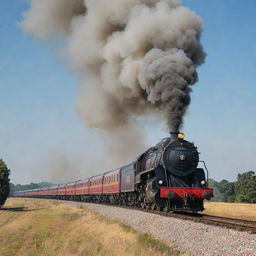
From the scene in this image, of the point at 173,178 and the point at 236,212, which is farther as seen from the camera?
the point at 236,212

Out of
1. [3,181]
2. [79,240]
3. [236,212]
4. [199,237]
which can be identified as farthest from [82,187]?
[199,237]

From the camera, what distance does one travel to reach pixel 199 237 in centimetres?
1048

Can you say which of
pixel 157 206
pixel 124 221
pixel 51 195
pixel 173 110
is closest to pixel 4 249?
pixel 124 221

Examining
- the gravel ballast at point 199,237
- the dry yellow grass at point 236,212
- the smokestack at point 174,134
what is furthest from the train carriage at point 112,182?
the gravel ballast at point 199,237

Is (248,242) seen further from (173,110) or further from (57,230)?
(57,230)

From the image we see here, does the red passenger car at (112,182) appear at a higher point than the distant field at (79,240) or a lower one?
higher

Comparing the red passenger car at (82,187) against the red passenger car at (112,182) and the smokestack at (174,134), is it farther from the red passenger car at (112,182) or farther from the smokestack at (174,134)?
the smokestack at (174,134)

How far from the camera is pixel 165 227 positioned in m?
12.9

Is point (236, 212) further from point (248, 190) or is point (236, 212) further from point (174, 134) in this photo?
point (248, 190)

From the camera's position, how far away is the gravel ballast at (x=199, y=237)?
8.78 meters

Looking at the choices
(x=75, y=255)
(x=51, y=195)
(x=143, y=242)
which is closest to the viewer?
(x=143, y=242)

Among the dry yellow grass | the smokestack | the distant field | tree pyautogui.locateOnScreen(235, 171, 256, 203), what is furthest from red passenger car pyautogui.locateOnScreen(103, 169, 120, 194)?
tree pyautogui.locateOnScreen(235, 171, 256, 203)

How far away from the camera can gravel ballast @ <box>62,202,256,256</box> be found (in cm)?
878

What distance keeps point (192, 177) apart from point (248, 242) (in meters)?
8.15
